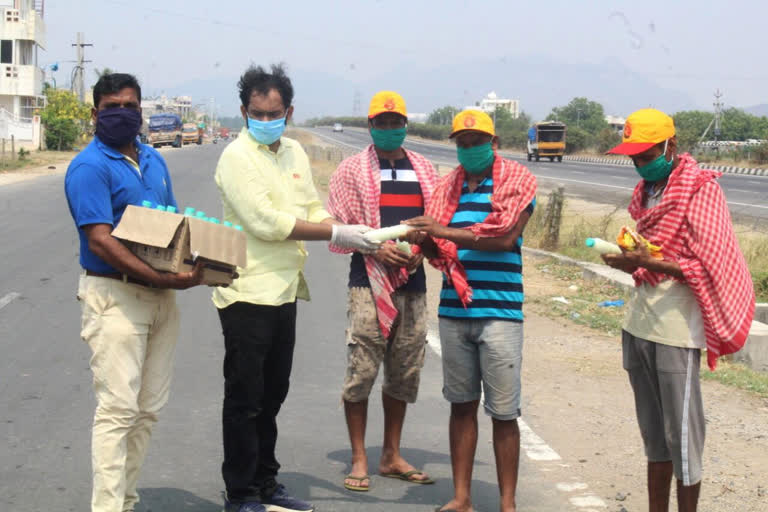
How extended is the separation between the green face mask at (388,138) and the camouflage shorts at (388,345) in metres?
0.76

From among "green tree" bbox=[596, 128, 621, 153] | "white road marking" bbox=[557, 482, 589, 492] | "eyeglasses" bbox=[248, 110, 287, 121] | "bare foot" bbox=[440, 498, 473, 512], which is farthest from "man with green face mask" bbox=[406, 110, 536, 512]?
"green tree" bbox=[596, 128, 621, 153]

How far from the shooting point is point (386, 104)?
4883 mm

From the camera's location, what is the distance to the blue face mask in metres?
4.34

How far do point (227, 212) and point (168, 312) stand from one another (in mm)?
604

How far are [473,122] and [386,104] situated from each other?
0.67 meters

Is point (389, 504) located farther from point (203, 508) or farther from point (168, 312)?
point (168, 312)

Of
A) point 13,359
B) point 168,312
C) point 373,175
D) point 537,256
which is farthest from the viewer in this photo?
point 537,256

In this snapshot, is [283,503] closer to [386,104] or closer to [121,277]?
[121,277]

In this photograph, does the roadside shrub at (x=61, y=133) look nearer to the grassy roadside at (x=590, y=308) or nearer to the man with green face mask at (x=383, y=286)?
the grassy roadside at (x=590, y=308)

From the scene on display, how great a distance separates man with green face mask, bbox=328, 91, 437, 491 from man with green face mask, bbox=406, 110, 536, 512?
1.25 feet

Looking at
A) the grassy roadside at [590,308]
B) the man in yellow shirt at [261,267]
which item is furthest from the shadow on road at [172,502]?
the grassy roadside at [590,308]

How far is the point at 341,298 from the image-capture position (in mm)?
10758

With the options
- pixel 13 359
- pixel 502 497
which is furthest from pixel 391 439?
pixel 13 359

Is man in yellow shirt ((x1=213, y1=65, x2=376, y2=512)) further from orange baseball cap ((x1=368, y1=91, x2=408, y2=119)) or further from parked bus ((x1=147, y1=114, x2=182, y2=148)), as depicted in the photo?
parked bus ((x1=147, y1=114, x2=182, y2=148))
